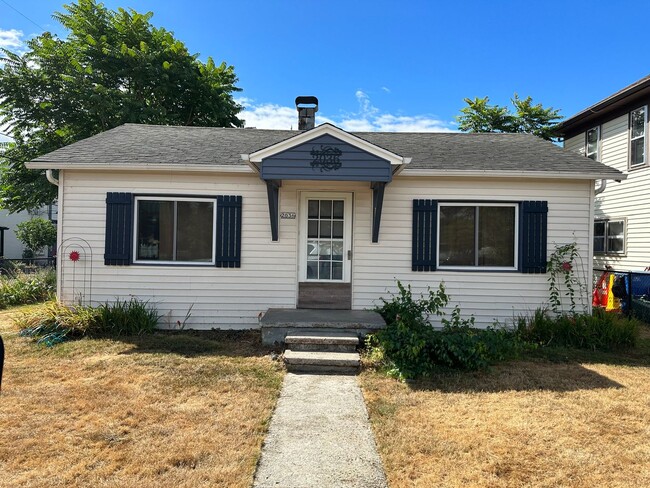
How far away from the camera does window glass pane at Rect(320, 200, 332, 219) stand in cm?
696

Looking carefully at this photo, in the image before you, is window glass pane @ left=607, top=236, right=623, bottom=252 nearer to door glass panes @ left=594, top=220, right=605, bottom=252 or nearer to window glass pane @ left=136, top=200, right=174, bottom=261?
door glass panes @ left=594, top=220, right=605, bottom=252

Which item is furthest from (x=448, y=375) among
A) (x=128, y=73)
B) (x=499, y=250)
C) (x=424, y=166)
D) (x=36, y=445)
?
(x=128, y=73)

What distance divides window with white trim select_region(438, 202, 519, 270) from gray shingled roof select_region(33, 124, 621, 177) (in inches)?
30.7

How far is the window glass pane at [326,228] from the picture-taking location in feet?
22.8

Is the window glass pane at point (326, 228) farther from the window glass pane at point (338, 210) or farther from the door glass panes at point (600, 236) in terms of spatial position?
the door glass panes at point (600, 236)

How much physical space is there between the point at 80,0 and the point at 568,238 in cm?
1809

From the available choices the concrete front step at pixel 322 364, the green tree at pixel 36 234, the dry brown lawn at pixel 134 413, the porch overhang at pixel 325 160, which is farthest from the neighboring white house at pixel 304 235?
the green tree at pixel 36 234

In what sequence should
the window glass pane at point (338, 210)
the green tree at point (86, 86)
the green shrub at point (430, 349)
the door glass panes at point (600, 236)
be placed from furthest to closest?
the green tree at point (86, 86)
the door glass panes at point (600, 236)
the window glass pane at point (338, 210)
the green shrub at point (430, 349)

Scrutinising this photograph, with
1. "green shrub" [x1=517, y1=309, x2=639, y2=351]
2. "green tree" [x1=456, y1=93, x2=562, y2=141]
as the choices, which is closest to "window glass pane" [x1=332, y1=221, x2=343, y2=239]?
"green shrub" [x1=517, y1=309, x2=639, y2=351]

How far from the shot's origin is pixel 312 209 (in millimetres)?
6973

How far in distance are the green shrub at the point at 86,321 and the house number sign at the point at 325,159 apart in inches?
148

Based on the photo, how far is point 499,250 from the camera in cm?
688

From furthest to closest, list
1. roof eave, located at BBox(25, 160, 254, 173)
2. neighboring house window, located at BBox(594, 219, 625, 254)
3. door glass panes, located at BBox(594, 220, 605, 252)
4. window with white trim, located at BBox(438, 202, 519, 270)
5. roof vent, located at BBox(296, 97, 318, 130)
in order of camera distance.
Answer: door glass panes, located at BBox(594, 220, 605, 252), neighboring house window, located at BBox(594, 219, 625, 254), roof vent, located at BBox(296, 97, 318, 130), window with white trim, located at BBox(438, 202, 519, 270), roof eave, located at BBox(25, 160, 254, 173)

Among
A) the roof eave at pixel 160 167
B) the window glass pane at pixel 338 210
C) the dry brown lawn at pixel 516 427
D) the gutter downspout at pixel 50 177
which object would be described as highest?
the roof eave at pixel 160 167
